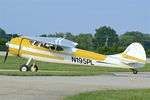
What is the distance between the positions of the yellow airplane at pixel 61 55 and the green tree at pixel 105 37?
77.5m

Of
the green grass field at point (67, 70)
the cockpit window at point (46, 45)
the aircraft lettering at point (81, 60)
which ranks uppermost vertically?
the cockpit window at point (46, 45)

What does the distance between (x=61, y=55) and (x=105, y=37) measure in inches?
3391

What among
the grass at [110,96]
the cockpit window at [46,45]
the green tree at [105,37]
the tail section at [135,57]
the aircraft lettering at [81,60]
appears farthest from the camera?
the green tree at [105,37]

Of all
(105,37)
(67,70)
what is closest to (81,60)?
(67,70)

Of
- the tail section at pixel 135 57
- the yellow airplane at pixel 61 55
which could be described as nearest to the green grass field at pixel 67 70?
the yellow airplane at pixel 61 55

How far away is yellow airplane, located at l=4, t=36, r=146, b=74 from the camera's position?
29.2 m

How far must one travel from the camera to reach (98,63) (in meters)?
29.2

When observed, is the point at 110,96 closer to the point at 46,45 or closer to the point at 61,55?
the point at 61,55

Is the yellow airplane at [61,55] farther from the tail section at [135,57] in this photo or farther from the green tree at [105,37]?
the green tree at [105,37]

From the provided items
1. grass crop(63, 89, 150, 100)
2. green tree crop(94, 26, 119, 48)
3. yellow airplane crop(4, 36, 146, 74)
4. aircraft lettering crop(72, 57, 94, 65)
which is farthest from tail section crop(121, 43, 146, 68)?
green tree crop(94, 26, 119, 48)

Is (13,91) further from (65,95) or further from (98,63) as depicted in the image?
(98,63)

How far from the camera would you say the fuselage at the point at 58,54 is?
95.7 feet

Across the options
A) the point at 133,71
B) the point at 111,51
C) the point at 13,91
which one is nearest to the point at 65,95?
the point at 13,91

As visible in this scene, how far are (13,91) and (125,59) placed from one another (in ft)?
53.9
